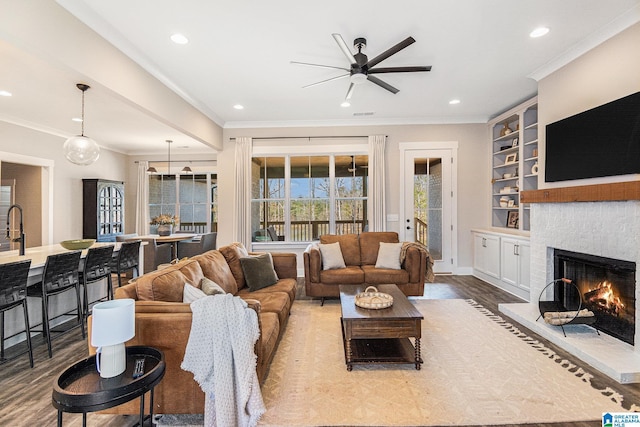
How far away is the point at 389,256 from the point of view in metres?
4.69

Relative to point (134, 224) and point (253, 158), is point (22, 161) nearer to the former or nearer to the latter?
point (134, 224)

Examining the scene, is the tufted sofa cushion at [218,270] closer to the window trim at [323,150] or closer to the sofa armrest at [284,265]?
the sofa armrest at [284,265]

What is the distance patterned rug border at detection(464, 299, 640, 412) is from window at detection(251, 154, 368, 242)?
117 inches

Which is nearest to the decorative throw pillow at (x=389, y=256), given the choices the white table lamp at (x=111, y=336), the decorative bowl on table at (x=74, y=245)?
the white table lamp at (x=111, y=336)

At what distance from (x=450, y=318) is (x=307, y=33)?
3.52m

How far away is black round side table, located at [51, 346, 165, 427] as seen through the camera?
1.43 metres

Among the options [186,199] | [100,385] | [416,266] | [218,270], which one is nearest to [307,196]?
[416,266]

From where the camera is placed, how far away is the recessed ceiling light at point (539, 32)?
318cm

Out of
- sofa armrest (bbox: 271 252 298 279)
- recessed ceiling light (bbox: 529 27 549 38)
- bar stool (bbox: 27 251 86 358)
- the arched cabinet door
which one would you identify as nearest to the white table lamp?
bar stool (bbox: 27 251 86 358)

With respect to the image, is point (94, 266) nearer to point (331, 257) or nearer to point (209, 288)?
point (209, 288)

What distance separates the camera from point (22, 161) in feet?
19.1

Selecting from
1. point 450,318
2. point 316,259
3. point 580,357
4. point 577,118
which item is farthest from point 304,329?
point 577,118

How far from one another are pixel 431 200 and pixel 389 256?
2166 millimetres

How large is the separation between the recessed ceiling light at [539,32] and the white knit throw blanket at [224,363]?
3.71m
